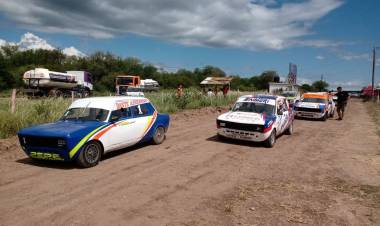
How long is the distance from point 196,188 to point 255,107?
6.11 metres

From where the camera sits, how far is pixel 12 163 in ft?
28.0

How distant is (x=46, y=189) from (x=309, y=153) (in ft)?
25.1

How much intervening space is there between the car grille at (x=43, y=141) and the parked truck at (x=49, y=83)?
23.5 metres

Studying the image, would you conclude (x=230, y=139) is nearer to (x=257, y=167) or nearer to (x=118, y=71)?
(x=257, y=167)

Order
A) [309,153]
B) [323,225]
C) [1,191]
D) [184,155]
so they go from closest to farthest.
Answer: [323,225] < [1,191] < [184,155] < [309,153]

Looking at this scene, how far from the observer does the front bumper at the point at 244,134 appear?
1105 cm

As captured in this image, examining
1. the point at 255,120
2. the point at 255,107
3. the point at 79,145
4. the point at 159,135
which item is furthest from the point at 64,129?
the point at 255,107

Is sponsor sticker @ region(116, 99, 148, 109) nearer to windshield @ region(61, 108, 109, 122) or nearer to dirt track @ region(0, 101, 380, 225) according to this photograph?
windshield @ region(61, 108, 109, 122)

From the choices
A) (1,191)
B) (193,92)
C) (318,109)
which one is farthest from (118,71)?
(1,191)

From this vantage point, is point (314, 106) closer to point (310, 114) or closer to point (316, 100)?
point (310, 114)

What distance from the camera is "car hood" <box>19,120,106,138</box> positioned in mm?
7758

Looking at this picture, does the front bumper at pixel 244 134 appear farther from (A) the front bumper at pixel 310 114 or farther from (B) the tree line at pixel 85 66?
(B) the tree line at pixel 85 66

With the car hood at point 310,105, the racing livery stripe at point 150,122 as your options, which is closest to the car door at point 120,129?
the racing livery stripe at point 150,122

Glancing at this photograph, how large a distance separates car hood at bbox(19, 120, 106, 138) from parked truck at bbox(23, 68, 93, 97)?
23310 mm
